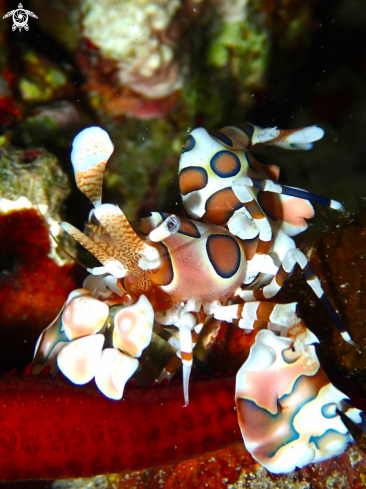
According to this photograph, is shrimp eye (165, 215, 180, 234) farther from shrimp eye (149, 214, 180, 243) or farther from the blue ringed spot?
the blue ringed spot

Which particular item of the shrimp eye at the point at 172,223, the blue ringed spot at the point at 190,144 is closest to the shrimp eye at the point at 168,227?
the shrimp eye at the point at 172,223

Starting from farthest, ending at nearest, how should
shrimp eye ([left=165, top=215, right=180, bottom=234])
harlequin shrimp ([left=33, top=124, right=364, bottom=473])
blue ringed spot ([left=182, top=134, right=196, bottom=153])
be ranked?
blue ringed spot ([left=182, top=134, right=196, bottom=153]) → harlequin shrimp ([left=33, top=124, right=364, bottom=473]) → shrimp eye ([left=165, top=215, right=180, bottom=234])

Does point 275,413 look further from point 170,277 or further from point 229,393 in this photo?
point 170,277

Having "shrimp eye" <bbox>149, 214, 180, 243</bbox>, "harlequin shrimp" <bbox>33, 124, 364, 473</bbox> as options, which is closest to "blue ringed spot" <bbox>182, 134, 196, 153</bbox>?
"harlequin shrimp" <bbox>33, 124, 364, 473</bbox>

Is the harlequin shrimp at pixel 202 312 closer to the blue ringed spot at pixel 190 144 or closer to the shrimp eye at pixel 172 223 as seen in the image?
the shrimp eye at pixel 172 223

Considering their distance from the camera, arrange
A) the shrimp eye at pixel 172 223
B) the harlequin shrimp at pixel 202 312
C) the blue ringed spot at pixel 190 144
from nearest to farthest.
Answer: the shrimp eye at pixel 172 223
the harlequin shrimp at pixel 202 312
the blue ringed spot at pixel 190 144

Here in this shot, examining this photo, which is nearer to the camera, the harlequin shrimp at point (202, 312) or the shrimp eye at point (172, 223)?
the shrimp eye at point (172, 223)

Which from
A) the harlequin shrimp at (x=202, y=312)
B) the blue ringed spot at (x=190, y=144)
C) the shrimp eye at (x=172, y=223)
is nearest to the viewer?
the shrimp eye at (x=172, y=223)

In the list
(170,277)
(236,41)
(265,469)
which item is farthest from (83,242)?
(236,41)
